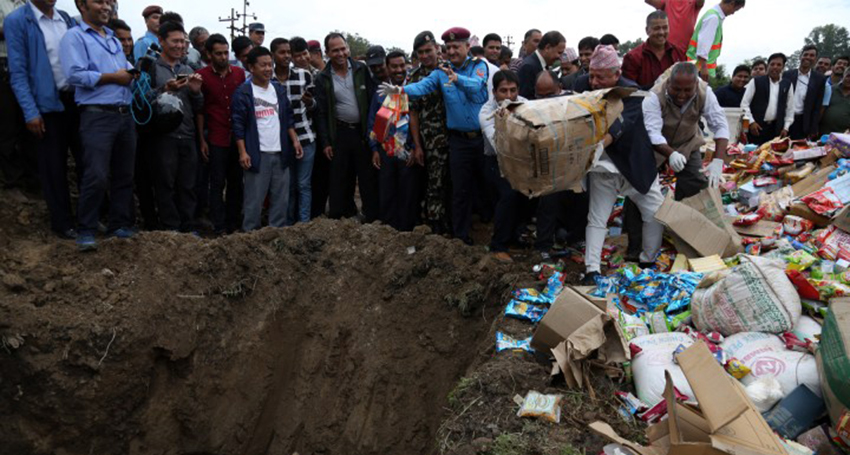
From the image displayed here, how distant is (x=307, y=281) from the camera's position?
5.14 metres

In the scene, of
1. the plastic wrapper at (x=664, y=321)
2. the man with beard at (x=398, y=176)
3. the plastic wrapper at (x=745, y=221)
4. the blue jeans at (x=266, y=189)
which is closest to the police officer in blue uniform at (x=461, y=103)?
the man with beard at (x=398, y=176)

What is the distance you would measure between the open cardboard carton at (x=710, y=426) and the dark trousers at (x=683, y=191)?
7.66 ft

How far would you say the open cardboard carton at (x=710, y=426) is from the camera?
7.78 feet

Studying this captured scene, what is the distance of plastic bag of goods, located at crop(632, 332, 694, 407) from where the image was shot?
3.07 m

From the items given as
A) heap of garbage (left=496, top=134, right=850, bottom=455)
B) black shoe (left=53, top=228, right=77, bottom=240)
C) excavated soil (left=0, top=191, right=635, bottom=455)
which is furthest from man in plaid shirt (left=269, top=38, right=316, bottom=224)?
heap of garbage (left=496, top=134, right=850, bottom=455)

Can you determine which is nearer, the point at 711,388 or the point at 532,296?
the point at 711,388

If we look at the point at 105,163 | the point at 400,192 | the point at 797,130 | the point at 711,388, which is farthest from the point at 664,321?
the point at 797,130

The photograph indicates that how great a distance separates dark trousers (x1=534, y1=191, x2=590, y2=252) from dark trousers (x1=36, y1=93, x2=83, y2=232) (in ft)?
13.6

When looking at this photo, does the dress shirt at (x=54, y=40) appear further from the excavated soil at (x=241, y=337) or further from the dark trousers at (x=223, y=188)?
the dark trousers at (x=223, y=188)

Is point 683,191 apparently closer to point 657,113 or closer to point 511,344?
point 657,113

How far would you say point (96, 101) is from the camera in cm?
449

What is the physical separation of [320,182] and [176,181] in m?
1.51

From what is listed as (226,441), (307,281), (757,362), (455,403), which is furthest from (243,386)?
(757,362)

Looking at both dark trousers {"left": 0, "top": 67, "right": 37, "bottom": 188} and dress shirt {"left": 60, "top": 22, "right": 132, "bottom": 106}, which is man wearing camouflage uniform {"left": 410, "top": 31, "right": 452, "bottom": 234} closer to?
dress shirt {"left": 60, "top": 22, "right": 132, "bottom": 106}
